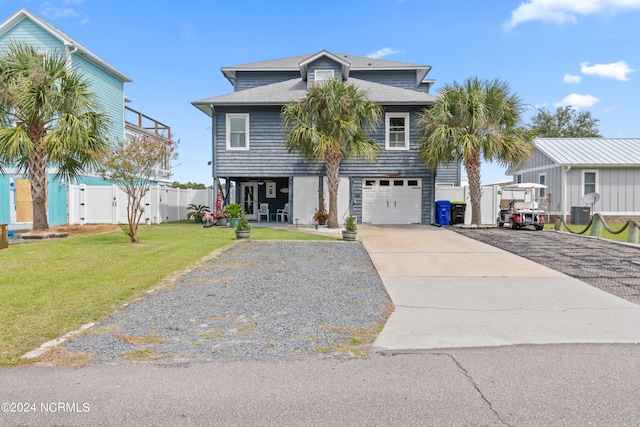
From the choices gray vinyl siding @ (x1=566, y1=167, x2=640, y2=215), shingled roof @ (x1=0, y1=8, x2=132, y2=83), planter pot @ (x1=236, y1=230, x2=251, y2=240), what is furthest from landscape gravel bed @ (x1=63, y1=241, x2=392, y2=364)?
gray vinyl siding @ (x1=566, y1=167, x2=640, y2=215)

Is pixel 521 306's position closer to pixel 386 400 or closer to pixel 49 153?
pixel 386 400

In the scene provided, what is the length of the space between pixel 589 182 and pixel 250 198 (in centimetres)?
1801

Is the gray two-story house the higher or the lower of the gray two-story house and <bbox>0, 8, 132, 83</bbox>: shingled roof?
the lower

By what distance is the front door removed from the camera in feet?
73.2

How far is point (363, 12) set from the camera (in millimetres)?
15797

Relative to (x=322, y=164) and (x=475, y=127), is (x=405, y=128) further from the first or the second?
(x=322, y=164)

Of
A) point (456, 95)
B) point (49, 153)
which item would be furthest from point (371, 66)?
point (49, 153)

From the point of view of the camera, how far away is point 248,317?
5168 mm

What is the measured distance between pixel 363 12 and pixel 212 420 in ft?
52.6

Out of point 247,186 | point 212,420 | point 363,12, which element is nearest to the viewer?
point 212,420

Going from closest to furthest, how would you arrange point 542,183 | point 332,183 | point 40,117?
point 40,117 → point 332,183 → point 542,183

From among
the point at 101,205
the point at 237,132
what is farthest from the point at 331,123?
the point at 101,205

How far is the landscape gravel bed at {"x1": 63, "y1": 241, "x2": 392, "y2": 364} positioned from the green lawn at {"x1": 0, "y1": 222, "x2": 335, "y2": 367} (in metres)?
0.44

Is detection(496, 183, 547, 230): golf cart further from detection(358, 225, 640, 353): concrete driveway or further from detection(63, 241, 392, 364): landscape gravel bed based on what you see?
detection(63, 241, 392, 364): landscape gravel bed
